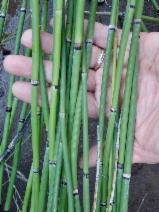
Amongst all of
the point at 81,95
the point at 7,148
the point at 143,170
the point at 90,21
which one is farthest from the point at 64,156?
the point at 143,170

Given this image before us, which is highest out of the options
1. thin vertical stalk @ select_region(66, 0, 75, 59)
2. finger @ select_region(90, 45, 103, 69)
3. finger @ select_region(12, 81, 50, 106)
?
thin vertical stalk @ select_region(66, 0, 75, 59)

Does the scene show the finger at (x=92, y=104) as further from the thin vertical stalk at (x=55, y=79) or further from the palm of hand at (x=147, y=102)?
the thin vertical stalk at (x=55, y=79)

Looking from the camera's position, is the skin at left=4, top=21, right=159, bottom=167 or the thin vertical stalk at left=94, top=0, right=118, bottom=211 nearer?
the thin vertical stalk at left=94, top=0, right=118, bottom=211

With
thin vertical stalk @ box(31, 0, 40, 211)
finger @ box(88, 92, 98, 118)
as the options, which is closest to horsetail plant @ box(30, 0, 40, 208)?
thin vertical stalk @ box(31, 0, 40, 211)

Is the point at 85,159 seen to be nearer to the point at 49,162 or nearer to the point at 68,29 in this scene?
the point at 49,162

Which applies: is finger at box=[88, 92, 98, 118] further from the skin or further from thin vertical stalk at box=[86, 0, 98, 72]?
thin vertical stalk at box=[86, 0, 98, 72]

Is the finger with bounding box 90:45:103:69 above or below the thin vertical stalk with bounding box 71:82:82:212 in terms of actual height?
above

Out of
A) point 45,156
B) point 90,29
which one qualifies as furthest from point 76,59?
→ point 45,156

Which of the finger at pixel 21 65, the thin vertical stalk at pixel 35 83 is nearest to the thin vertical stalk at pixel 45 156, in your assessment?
the thin vertical stalk at pixel 35 83
